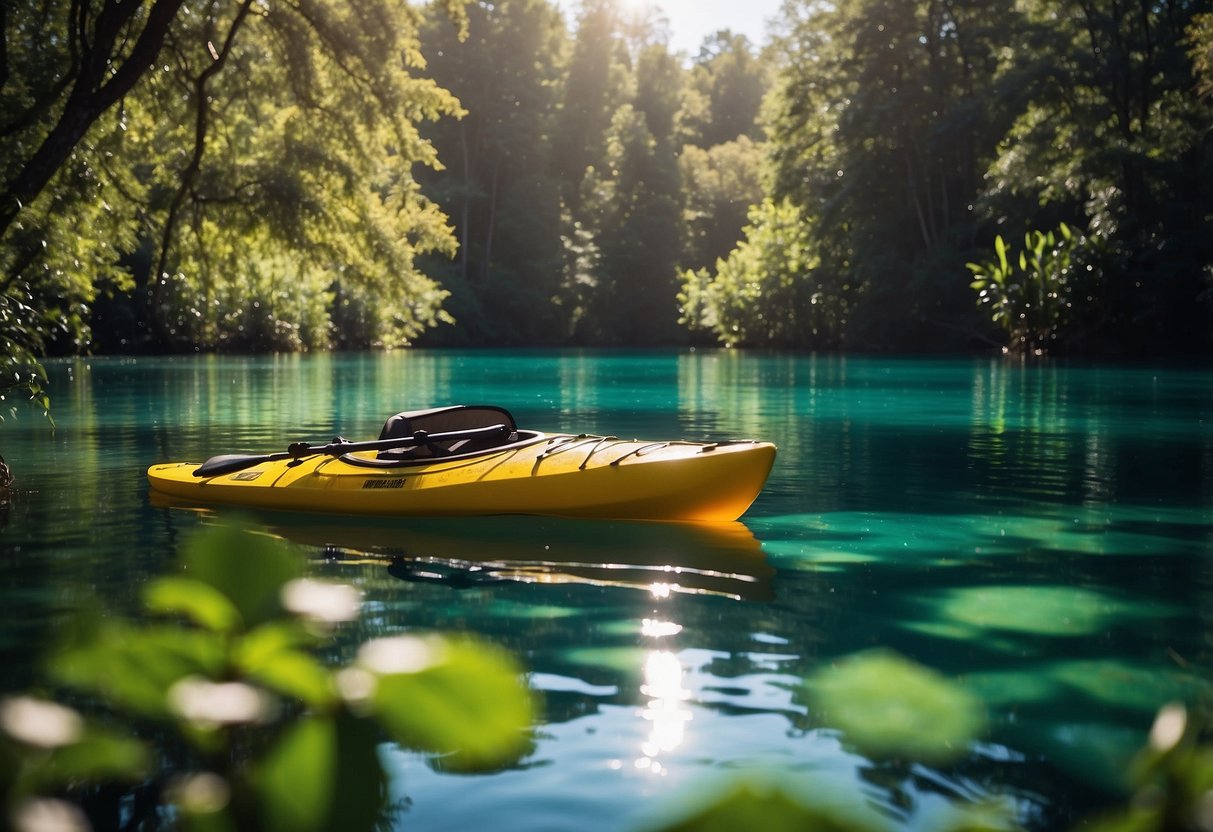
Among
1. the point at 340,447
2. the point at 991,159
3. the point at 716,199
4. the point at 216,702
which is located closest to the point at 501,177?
the point at 716,199

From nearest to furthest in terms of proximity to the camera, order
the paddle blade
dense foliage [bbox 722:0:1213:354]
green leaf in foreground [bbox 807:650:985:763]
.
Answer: green leaf in foreground [bbox 807:650:985:763] → the paddle blade → dense foliage [bbox 722:0:1213:354]

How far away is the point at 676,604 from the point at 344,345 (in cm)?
3710

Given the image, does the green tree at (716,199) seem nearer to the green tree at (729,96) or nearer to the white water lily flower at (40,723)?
the green tree at (729,96)

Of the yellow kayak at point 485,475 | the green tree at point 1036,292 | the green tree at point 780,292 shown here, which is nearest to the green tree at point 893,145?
the green tree at point 780,292

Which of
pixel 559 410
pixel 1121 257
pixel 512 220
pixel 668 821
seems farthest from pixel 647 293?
pixel 668 821

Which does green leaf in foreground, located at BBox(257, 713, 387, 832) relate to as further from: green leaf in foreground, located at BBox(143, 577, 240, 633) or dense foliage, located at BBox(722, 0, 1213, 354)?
dense foliage, located at BBox(722, 0, 1213, 354)

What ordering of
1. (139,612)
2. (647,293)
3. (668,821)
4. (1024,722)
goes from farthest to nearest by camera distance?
(647,293) → (139,612) → (1024,722) → (668,821)

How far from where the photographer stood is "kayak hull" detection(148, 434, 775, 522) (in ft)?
23.6

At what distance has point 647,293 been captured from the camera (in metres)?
52.3

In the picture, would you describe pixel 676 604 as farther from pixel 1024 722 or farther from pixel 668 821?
pixel 668 821

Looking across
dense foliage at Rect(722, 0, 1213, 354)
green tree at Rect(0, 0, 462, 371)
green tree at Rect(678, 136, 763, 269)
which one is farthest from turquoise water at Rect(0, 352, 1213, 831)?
green tree at Rect(678, 136, 763, 269)

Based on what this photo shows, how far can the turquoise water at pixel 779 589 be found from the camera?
3312 mm

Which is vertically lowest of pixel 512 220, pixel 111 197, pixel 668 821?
pixel 668 821

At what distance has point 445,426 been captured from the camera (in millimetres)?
8094
